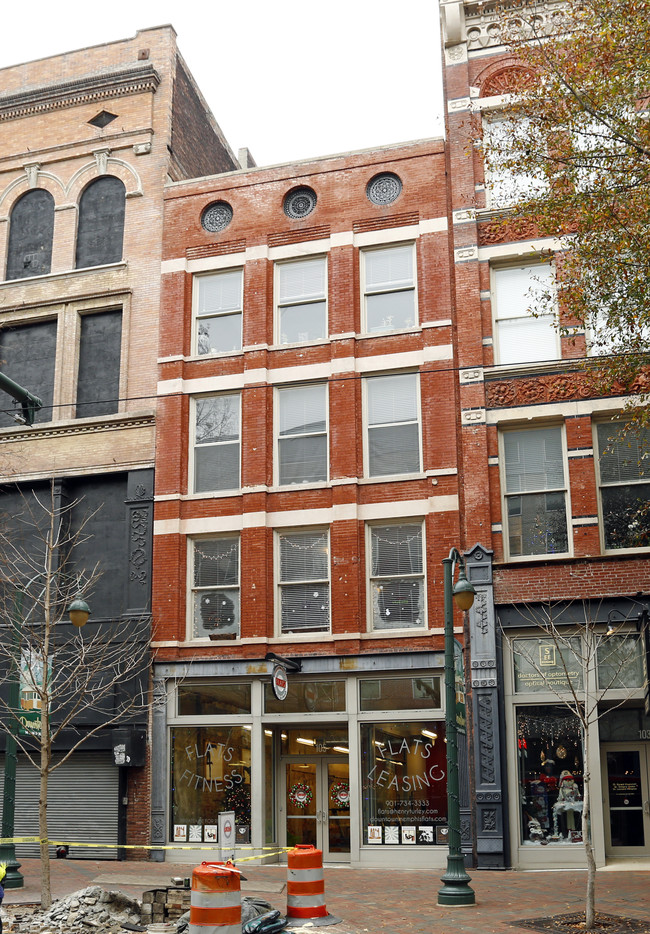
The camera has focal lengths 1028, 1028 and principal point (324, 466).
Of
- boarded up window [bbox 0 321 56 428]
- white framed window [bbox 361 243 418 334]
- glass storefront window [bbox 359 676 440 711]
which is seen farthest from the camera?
boarded up window [bbox 0 321 56 428]

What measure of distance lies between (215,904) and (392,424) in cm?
1338

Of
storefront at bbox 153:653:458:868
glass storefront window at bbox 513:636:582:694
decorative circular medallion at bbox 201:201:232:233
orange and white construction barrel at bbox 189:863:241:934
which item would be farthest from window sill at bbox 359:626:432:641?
orange and white construction barrel at bbox 189:863:241:934

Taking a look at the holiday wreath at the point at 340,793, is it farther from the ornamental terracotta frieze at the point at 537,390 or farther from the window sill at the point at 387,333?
the window sill at the point at 387,333

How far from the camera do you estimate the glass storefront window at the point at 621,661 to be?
19016 mm

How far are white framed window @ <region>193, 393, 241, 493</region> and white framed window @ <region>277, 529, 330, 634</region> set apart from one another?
1908 mm

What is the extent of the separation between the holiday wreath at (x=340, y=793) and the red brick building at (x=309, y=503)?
6 centimetres

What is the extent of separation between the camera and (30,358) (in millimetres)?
25422

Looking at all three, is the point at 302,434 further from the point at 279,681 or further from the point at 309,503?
the point at 279,681

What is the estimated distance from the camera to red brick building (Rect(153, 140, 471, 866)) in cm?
2073

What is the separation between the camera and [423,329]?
22172 millimetres

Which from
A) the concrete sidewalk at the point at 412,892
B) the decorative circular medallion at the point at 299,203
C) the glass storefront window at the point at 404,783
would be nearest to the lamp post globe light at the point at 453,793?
the concrete sidewalk at the point at 412,892

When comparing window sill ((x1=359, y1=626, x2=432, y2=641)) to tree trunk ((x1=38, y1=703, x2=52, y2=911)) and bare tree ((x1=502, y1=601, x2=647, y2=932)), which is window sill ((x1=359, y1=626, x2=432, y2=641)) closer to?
bare tree ((x1=502, y1=601, x2=647, y2=932))

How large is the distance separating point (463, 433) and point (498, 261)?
3.87 metres

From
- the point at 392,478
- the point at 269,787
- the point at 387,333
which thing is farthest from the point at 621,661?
the point at 387,333
